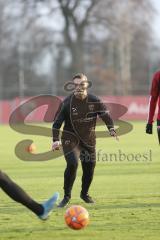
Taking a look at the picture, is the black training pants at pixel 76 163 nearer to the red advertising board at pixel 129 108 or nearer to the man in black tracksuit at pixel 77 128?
the man in black tracksuit at pixel 77 128

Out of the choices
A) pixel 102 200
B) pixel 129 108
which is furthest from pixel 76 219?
pixel 129 108

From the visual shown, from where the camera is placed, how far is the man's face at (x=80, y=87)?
421 inches

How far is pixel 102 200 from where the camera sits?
1140 centimetres

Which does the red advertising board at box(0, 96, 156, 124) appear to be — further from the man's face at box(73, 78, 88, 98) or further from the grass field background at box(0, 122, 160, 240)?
the man's face at box(73, 78, 88, 98)

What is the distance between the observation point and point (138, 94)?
5331 centimetres

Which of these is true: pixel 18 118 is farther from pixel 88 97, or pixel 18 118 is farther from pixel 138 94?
pixel 88 97

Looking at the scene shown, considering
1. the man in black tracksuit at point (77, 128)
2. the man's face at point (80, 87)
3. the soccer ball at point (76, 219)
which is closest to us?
the soccer ball at point (76, 219)

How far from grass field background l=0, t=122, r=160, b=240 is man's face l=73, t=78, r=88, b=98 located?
69.1 inches

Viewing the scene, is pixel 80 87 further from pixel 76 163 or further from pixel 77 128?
pixel 76 163

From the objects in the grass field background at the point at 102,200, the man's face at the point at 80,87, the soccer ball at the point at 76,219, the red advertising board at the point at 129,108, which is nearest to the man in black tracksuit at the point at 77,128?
the man's face at the point at 80,87

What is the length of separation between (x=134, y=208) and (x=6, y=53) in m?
53.9

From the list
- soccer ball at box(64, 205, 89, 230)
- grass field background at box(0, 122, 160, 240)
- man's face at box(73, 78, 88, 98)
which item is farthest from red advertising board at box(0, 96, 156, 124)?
soccer ball at box(64, 205, 89, 230)

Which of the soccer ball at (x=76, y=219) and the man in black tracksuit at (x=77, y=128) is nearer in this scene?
the soccer ball at (x=76, y=219)

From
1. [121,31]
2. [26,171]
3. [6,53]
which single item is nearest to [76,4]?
[121,31]
